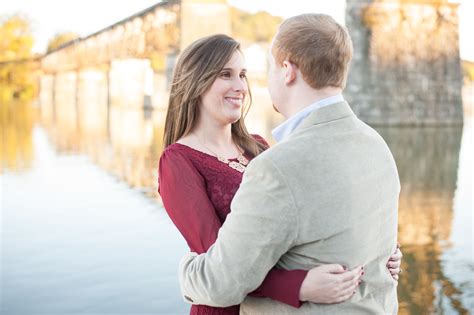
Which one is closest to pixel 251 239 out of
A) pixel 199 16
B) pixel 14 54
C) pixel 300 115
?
pixel 300 115

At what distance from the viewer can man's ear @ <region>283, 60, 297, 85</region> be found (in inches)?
65.1

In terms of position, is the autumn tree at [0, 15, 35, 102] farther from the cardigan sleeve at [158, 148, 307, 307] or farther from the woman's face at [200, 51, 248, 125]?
→ the cardigan sleeve at [158, 148, 307, 307]

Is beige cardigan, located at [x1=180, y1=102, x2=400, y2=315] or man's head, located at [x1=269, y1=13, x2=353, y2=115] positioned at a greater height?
man's head, located at [x1=269, y1=13, x2=353, y2=115]

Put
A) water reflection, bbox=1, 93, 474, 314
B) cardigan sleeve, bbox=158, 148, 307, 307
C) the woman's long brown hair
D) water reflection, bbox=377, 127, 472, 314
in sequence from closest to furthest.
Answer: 1. cardigan sleeve, bbox=158, 148, 307, 307
2. the woman's long brown hair
3. water reflection, bbox=377, 127, 472, 314
4. water reflection, bbox=1, 93, 474, 314

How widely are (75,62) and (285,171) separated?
57.7 meters

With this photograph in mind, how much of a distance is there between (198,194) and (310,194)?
21.4 inches

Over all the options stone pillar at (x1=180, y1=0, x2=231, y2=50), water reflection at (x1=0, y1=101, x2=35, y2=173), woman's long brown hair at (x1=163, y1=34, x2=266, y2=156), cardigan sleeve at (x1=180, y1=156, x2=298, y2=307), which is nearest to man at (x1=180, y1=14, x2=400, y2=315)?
cardigan sleeve at (x1=180, y1=156, x2=298, y2=307)

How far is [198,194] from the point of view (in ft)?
6.64

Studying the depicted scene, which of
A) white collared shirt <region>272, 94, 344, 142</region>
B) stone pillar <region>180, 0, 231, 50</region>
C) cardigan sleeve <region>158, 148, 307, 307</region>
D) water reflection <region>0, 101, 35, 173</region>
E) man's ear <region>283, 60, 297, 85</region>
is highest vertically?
stone pillar <region>180, 0, 231, 50</region>

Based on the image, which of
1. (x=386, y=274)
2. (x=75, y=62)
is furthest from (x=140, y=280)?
(x=75, y=62)

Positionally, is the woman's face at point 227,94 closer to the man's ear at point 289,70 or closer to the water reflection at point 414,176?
the man's ear at point 289,70

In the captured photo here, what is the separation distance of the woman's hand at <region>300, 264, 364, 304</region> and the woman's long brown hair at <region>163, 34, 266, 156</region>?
2.73 ft

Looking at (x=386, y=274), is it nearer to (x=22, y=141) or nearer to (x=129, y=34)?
(x=22, y=141)

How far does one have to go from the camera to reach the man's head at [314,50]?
162 centimetres
